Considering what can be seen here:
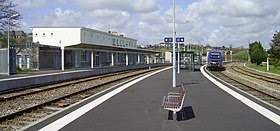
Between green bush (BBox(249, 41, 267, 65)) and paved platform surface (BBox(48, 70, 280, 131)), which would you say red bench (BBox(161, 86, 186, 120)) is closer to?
paved platform surface (BBox(48, 70, 280, 131))

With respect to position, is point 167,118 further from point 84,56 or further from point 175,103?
point 84,56

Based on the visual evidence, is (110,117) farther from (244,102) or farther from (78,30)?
(78,30)

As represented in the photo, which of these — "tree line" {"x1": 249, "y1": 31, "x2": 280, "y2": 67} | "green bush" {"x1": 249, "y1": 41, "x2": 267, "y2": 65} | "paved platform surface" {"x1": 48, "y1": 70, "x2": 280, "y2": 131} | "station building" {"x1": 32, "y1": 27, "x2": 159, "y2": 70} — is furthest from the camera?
"green bush" {"x1": 249, "y1": 41, "x2": 267, "y2": 65}

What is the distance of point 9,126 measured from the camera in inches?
410

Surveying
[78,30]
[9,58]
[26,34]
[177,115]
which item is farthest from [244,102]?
[26,34]

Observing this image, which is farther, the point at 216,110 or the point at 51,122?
the point at 216,110

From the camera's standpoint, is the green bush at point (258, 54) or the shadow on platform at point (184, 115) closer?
the shadow on platform at point (184, 115)

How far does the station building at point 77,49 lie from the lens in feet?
200

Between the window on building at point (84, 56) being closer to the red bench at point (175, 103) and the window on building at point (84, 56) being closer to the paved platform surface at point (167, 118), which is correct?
the paved platform surface at point (167, 118)

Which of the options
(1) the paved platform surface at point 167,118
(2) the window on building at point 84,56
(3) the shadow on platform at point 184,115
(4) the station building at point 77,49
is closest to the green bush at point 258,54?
(4) the station building at point 77,49

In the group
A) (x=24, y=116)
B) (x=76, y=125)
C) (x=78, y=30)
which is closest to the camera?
(x=76, y=125)

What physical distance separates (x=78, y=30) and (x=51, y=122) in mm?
72625

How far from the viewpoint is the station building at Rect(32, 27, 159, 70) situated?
2395 inches

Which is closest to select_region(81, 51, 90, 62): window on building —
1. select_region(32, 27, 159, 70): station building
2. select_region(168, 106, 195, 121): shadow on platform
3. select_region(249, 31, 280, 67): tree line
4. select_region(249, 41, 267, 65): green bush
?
select_region(32, 27, 159, 70): station building
